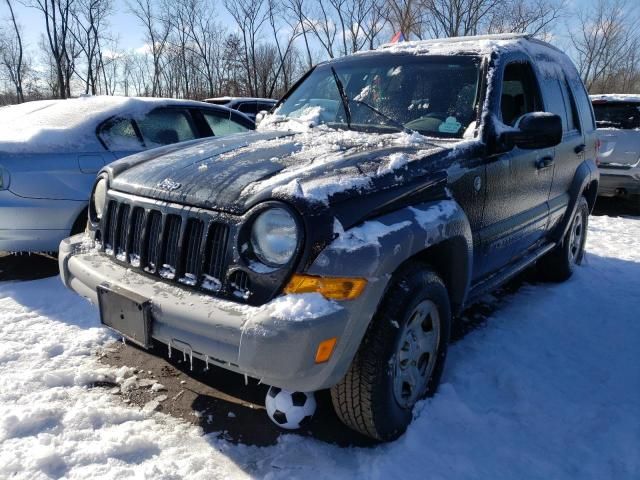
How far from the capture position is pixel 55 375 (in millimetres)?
2834

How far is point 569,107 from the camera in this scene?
4.29 metres

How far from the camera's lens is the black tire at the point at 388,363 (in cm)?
214

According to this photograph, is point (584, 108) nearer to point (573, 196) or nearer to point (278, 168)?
point (573, 196)

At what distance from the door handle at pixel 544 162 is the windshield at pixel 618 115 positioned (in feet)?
16.1

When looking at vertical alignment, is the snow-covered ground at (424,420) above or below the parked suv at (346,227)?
below

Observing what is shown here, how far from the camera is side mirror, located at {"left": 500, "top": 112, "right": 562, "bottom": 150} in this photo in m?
2.82

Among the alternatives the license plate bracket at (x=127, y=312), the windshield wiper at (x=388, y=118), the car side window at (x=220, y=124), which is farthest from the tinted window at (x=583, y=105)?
the license plate bracket at (x=127, y=312)

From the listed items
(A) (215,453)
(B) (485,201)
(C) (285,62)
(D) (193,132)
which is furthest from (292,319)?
(C) (285,62)

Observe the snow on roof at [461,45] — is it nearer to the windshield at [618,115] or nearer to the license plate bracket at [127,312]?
the license plate bracket at [127,312]

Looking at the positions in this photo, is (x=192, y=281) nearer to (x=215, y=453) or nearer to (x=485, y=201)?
(x=215, y=453)

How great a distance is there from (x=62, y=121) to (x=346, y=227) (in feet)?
11.8

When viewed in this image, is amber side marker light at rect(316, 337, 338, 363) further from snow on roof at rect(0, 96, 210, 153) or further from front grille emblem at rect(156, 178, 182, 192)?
snow on roof at rect(0, 96, 210, 153)

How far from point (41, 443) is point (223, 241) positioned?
122 cm

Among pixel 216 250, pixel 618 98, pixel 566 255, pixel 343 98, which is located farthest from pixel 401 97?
pixel 618 98
